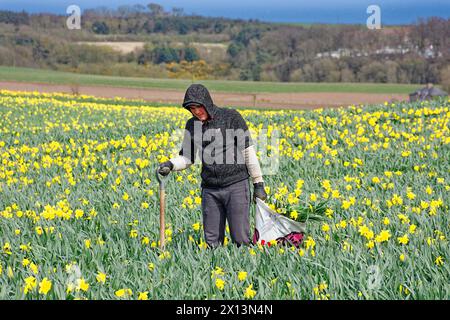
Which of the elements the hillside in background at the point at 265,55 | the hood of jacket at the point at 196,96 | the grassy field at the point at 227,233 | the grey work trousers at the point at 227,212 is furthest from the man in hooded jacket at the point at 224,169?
the hillside in background at the point at 265,55

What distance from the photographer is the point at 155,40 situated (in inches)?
4178

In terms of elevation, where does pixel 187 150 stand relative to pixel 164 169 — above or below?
above

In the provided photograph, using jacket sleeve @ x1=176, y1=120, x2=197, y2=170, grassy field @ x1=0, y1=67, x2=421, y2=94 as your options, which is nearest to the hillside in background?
grassy field @ x1=0, y1=67, x2=421, y2=94

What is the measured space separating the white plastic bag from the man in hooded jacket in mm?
151

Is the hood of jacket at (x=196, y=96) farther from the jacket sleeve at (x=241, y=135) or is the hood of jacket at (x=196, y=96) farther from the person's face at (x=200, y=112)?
the jacket sleeve at (x=241, y=135)

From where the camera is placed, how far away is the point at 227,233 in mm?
6023

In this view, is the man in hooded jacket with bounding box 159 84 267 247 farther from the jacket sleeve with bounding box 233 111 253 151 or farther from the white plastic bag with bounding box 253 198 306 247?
the white plastic bag with bounding box 253 198 306 247

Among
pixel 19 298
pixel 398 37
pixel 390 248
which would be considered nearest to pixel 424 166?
pixel 390 248

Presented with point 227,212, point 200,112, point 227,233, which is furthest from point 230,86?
point 200,112

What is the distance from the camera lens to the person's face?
5.12 meters

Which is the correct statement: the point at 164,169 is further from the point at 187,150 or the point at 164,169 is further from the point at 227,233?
the point at 227,233

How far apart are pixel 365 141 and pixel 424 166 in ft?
7.46

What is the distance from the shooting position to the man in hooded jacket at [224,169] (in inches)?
208

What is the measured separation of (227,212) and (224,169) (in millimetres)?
390
